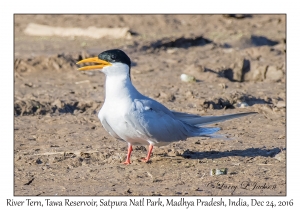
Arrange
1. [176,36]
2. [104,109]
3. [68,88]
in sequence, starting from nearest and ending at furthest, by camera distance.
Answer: [104,109] → [68,88] → [176,36]

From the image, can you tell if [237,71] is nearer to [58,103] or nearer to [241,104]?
[241,104]

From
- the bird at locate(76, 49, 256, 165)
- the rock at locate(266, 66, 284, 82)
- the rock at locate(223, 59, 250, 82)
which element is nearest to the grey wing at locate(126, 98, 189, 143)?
the bird at locate(76, 49, 256, 165)

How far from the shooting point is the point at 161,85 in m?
10.2

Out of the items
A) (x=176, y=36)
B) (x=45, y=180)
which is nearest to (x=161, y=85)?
(x=176, y=36)

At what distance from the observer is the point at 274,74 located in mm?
10820

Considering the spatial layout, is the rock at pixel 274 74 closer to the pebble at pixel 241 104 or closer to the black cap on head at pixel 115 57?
the pebble at pixel 241 104

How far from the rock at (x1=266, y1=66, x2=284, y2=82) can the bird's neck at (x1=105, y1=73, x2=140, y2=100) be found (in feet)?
14.4

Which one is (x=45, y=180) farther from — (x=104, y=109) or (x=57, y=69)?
(x=57, y=69)

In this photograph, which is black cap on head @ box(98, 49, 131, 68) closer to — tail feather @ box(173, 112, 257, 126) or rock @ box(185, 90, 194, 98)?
tail feather @ box(173, 112, 257, 126)

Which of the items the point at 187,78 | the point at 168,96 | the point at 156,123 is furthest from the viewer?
the point at 187,78

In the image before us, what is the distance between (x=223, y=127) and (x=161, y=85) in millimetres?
2143

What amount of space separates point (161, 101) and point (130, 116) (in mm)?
2890

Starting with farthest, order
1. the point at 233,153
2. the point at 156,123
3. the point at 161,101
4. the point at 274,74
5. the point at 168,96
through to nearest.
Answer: the point at 274,74 < the point at 168,96 < the point at 161,101 < the point at 233,153 < the point at 156,123

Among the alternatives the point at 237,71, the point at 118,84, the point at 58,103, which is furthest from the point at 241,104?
the point at 118,84
